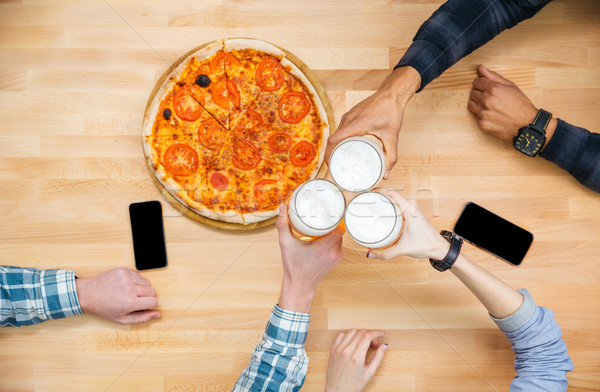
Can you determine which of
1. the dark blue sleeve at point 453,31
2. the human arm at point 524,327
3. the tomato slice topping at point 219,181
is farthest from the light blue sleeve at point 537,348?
the tomato slice topping at point 219,181

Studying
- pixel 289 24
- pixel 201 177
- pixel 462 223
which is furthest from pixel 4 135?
pixel 462 223

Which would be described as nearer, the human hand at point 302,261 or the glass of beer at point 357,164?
the glass of beer at point 357,164

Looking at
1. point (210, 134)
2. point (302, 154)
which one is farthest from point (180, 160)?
point (302, 154)

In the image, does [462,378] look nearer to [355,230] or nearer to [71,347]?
[355,230]

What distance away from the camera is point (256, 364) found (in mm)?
1530

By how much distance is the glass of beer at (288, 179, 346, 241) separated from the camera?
1268mm

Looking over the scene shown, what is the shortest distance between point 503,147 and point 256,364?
Answer: 1.37 meters

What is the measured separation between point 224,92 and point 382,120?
69 cm

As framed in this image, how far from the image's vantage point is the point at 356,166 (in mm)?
1328

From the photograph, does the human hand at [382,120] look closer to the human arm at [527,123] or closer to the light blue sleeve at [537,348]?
the human arm at [527,123]

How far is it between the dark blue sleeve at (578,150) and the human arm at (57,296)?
1.85 meters

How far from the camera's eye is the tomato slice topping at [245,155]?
1.74 meters

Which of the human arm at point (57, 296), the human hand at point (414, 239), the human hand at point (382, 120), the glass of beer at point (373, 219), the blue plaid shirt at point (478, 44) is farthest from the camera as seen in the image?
the human arm at point (57, 296)

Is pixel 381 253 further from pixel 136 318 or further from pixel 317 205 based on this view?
pixel 136 318
